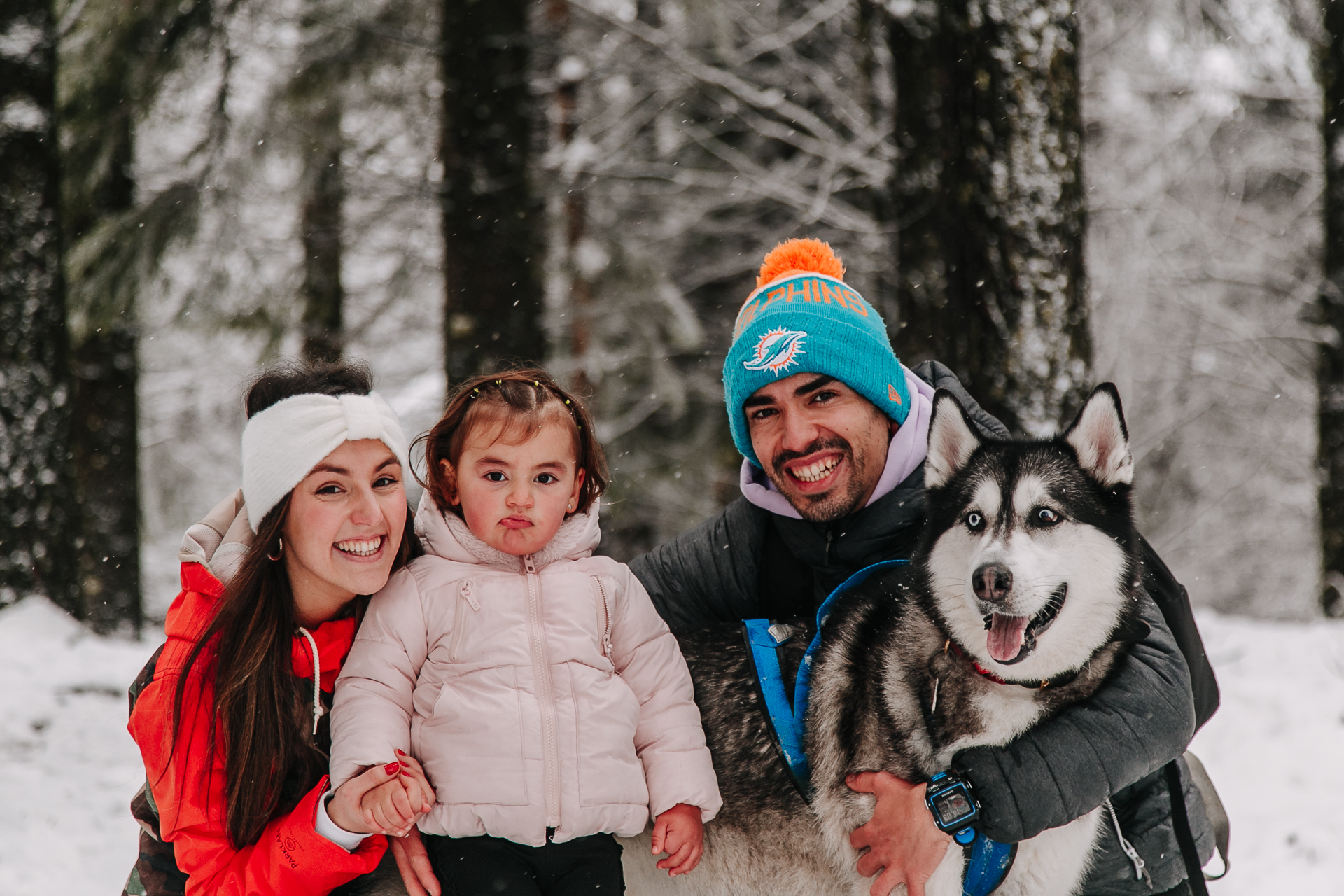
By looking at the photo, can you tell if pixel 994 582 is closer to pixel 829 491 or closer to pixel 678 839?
pixel 829 491

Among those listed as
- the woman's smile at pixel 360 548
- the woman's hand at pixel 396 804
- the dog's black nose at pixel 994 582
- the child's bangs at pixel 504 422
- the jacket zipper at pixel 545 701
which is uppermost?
the child's bangs at pixel 504 422

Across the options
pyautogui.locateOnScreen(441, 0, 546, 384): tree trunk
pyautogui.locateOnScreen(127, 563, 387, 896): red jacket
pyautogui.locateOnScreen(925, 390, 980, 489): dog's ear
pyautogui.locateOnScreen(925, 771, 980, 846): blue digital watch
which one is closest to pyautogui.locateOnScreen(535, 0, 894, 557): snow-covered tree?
pyautogui.locateOnScreen(441, 0, 546, 384): tree trunk

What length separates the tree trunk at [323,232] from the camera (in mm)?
7504

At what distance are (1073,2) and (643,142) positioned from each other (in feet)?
19.7

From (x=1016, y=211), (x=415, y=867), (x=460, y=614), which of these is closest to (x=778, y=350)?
(x=460, y=614)

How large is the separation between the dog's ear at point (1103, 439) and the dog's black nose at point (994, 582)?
435 millimetres

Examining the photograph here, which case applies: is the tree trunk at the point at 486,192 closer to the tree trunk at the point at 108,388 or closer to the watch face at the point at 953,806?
the tree trunk at the point at 108,388

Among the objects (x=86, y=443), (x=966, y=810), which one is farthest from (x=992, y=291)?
(x=86, y=443)

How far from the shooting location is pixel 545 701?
2.11m

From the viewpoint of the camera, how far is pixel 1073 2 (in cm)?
399

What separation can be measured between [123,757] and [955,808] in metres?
3.83

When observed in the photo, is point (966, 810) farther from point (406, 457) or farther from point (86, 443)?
point (86, 443)

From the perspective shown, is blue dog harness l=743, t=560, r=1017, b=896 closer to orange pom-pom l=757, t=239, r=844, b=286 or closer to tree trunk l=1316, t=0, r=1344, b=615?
orange pom-pom l=757, t=239, r=844, b=286

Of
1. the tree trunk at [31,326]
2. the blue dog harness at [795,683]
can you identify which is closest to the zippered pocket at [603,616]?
the blue dog harness at [795,683]
